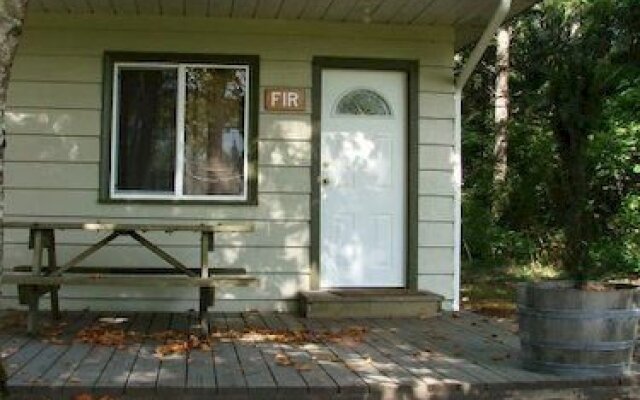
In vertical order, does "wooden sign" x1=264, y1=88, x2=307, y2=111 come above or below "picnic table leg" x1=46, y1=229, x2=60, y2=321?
above

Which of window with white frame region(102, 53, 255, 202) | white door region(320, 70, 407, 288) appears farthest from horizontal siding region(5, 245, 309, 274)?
window with white frame region(102, 53, 255, 202)

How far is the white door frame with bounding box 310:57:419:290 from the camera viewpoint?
8445mm

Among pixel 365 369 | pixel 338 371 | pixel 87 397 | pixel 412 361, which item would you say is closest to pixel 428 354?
pixel 412 361

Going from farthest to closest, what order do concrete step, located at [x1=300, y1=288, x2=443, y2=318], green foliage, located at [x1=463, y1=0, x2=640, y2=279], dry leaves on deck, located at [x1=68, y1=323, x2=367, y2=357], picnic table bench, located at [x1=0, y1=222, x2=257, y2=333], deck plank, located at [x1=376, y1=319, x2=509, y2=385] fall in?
green foliage, located at [x1=463, y1=0, x2=640, y2=279]
concrete step, located at [x1=300, y1=288, x2=443, y2=318]
picnic table bench, located at [x1=0, y1=222, x2=257, y2=333]
dry leaves on deck, located at [x1=68, y1=323, x2=367, y2=357]
deck plank, located at [x1=376, y1=319, x2=509, y2=385]

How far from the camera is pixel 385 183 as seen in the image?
8.63 m

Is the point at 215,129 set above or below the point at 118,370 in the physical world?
above

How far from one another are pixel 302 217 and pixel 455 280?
1636 mm

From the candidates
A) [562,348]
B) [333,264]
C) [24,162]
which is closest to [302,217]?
[333,264]

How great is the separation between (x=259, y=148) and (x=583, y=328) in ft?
13.2

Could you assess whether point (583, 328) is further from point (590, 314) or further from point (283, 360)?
point (283, 360)

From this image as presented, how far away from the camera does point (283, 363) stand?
563cm

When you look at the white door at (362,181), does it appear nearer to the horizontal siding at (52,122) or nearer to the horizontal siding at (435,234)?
the horizontal siding at (435,234)

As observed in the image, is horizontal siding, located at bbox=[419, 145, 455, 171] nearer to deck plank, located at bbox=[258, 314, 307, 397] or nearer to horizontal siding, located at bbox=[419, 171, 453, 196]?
horizontal siding, located at bbox=[419, 171, 453, 196]

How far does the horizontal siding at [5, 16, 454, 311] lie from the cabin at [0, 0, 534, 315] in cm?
1
